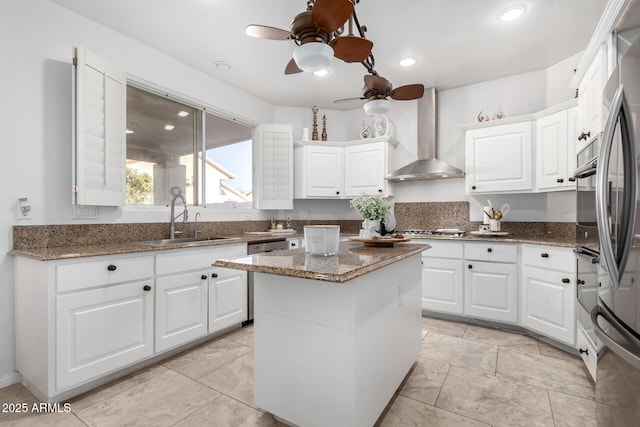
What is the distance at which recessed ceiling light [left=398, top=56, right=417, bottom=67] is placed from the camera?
311cm

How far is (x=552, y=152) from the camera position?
2885 millimetres

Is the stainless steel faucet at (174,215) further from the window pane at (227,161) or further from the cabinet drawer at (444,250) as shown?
the cabinet drawer at (444,250)

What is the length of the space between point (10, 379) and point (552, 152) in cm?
470

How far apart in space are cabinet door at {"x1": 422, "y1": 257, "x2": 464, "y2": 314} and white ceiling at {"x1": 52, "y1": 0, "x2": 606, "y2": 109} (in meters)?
2.11

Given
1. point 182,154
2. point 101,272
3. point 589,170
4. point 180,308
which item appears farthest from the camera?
point 182,154

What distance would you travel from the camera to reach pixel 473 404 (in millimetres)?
1846

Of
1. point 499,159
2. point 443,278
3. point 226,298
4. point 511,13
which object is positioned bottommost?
point 226,298

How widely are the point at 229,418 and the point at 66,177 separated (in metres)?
2.14

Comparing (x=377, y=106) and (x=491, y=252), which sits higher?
(x=377, y=106)

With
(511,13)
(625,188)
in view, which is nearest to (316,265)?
(625,188)

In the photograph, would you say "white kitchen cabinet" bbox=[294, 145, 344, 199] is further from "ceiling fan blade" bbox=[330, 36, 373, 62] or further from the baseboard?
the baseboard

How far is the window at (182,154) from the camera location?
2.97 m

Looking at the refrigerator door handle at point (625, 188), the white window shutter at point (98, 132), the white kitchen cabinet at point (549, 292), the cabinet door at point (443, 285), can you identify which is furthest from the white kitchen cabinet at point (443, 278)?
the white window shutter at point (98, 132)

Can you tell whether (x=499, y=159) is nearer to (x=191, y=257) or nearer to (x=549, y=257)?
(x=549, y=257)
